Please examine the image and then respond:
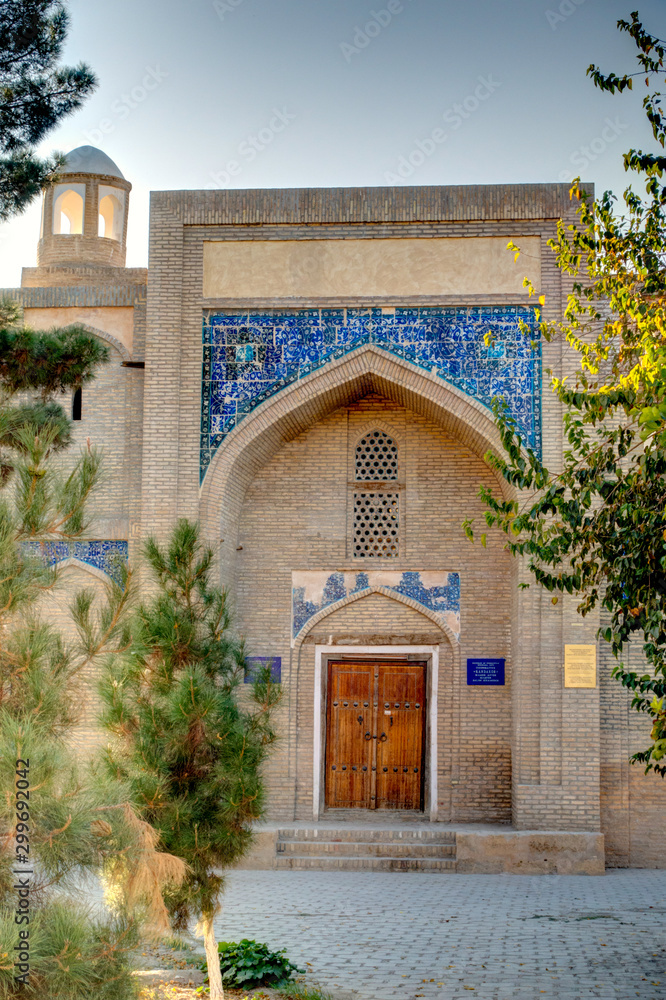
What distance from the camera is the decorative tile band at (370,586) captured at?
11.1 metres

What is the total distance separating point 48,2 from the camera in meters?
5.92

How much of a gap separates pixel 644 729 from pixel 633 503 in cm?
548

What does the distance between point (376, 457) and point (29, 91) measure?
604 centimetres

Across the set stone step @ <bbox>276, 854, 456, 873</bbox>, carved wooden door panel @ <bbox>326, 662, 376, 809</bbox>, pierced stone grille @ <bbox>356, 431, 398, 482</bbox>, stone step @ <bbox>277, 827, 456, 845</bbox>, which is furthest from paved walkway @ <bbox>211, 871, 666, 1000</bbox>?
pierced stone grille @ <bbox>356, 431, 398, 482</bbox>

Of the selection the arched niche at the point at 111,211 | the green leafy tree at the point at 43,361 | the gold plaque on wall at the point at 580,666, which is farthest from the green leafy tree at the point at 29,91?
the arched niche at the point at 111,211

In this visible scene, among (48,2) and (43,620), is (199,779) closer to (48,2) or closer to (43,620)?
(43,620)

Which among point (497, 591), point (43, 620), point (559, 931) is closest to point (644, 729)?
point (497, 591)

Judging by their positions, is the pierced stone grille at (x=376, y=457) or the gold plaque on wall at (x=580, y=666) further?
the pierced stone grille at (x=376, y=457)

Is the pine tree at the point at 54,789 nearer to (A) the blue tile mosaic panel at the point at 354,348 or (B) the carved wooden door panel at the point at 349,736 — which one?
(A) the blue tile mosaic panel at the point at 354,348

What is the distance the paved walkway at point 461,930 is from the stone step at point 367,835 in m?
0.41

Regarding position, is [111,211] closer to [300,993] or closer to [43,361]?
[43,361]

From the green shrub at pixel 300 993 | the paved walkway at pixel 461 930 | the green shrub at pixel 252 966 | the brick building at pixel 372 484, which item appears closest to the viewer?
the green shrub at pixel 300 993

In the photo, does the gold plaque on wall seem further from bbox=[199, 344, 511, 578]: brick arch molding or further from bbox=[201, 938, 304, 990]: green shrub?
bbox=[201, 938, 304, 990]: green shrub

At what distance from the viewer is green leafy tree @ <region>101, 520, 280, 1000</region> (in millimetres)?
4887
